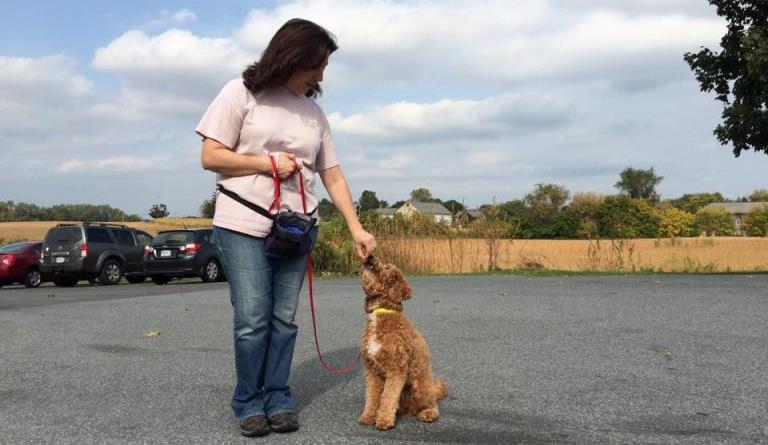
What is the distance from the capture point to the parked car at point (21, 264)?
2078 cm

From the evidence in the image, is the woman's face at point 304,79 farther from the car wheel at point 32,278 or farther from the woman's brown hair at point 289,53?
the car wheel at point 32,278

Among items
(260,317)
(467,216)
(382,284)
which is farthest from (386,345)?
(467,216)

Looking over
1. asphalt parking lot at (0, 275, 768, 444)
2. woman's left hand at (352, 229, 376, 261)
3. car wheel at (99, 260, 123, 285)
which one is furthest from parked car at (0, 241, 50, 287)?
woman's left hand at (352, 229, 376, 261)

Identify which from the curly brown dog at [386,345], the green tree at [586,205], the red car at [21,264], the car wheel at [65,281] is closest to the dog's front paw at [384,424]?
the curly brown dog at [386,345]

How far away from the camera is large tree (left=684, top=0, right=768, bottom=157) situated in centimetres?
1612

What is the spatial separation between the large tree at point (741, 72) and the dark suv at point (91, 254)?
17.1 m

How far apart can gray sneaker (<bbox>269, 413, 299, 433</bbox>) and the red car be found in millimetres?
19874

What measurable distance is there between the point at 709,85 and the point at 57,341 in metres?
17.2

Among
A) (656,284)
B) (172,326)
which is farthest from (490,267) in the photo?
(172,326)

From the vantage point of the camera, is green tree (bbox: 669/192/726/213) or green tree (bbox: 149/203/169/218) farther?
green tree (bbox: 669/192/726/213)

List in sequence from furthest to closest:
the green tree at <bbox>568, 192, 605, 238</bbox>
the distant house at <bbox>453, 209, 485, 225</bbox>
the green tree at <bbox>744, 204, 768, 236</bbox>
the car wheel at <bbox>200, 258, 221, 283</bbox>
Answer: the green tree at <bbox>744, 204, 768, 236</bbox> < the green tree at <bbox>568, 192, 605, 238</bbox> < the distant house at <bbox>453, 209, 485, 225</bbox> < the car wheel at <bbox>200, 258, 221, 283</bbox>

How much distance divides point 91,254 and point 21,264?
2.48 m

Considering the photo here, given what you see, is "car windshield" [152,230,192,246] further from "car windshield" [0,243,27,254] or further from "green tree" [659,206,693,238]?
"green tree" [659,206,693,238]

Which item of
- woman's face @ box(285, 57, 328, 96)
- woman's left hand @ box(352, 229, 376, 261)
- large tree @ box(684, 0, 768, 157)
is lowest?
woman's left hand @ box(352, 229, 376, 261)
